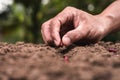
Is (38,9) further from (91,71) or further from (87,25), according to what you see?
(91,71)

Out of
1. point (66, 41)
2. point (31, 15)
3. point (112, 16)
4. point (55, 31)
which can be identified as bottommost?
point (66, 41)

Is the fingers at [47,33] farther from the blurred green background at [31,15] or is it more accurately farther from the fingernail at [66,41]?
the blurred green background at [31,15]

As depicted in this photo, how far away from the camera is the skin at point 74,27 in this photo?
231 cm

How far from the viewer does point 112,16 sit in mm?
2871

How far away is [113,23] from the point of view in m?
2.87

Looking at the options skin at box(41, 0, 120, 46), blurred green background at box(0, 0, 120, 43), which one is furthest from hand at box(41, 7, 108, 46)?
blurred green background at box(0, 0, 120, 43)

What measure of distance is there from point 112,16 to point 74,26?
1.46 ft

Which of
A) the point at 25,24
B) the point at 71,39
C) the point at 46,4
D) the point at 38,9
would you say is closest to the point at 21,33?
the point at 25,24

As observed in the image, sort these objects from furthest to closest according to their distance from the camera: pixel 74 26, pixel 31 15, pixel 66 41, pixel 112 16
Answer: pixel 31 15 < pixel 112 16 < pixel 74 26 < pixel 66 41

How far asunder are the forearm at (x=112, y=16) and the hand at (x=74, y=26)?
13cm

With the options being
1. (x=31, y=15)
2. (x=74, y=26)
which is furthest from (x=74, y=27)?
(x=31, y=15)

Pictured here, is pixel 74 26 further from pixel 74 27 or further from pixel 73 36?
pixel 73 36

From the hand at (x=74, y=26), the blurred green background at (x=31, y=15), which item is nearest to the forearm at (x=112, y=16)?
the hand at (x=74, y=26)

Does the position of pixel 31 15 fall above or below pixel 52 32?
above
